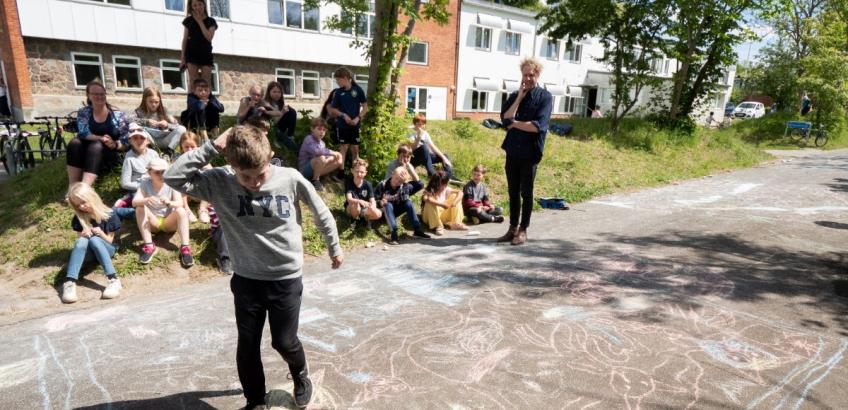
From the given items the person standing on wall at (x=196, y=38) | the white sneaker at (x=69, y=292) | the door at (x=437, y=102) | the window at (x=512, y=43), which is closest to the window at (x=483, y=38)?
the window at (x=512, y=43)

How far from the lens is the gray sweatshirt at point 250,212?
2.50 metres

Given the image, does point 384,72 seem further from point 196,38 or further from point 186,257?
point 186,257

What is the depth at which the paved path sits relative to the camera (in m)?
2.97

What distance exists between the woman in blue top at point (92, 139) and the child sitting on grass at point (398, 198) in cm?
343

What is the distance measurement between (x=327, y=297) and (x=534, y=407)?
2.23 m

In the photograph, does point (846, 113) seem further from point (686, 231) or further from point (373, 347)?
point (373, 347)

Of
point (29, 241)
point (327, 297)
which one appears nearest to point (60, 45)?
point (29, 241)

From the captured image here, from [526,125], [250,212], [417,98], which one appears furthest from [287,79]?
[250,212]

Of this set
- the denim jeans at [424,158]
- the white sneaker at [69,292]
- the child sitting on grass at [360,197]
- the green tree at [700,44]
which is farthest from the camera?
the green tree at [700,44]

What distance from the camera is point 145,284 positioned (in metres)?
4.76

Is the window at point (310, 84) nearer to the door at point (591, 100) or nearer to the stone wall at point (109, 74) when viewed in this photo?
the stone wall at point (109, 74)

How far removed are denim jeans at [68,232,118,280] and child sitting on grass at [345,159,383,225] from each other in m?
2.73

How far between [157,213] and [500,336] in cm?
400

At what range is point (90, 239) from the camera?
464cm
